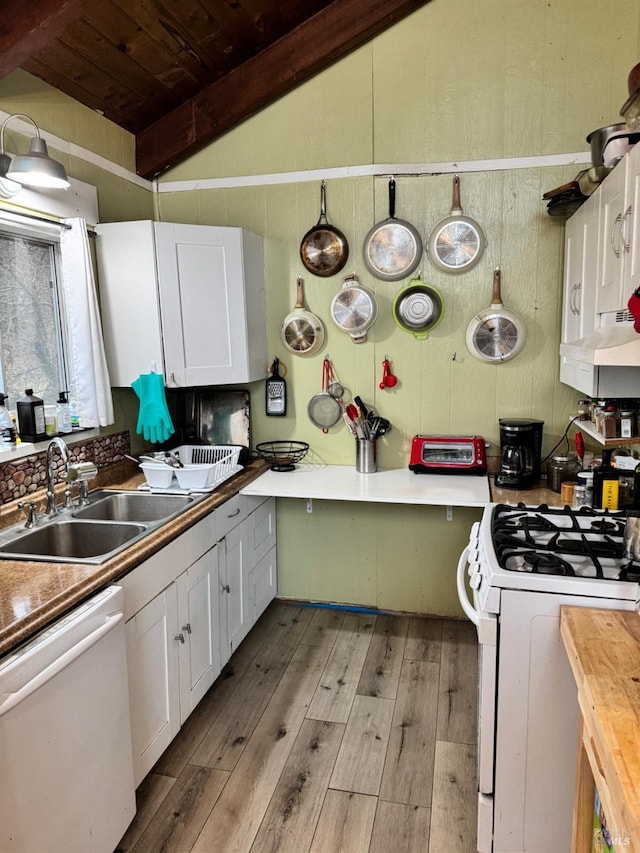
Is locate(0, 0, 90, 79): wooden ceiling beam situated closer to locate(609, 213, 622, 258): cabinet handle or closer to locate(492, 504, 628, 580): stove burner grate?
locate(609, 213, 622, 258): cabinet handle

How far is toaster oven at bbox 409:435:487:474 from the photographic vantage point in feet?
9.14

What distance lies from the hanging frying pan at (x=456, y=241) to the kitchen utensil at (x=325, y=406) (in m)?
0.77

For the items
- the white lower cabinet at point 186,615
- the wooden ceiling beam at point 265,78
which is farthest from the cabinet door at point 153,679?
the wooden ceiling beam at point 265,78

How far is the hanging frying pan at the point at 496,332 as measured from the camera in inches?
110

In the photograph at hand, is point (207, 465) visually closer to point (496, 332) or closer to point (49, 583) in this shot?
point (49, 583)

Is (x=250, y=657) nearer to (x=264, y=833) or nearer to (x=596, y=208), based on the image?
(x=264, y=833)

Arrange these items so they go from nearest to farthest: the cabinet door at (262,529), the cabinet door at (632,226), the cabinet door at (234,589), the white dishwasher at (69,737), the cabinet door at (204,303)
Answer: the white dishwasher at (69,737)
the cabinet door at (632,226)
the cabinet door at (234,589)
the cabinet door at (204,303)
the cabinet door at (262,529)

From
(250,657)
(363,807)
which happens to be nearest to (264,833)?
(363,807)

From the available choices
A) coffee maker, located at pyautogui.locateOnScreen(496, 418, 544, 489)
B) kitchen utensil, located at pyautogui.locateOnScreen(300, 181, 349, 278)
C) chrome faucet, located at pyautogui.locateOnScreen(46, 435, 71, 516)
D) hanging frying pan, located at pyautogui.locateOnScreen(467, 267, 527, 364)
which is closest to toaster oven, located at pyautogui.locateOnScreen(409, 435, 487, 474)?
coffee maker, located at pyautogui.locateOnScreen(496, 418, 544, 489)

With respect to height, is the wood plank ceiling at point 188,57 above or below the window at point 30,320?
above

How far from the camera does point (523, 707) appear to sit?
5.18ft

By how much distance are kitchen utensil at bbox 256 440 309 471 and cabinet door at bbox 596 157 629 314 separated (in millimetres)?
1640

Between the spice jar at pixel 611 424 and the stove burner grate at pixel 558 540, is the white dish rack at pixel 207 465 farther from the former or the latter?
the spice jar at pixel 611 424

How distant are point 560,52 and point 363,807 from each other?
3151mm
